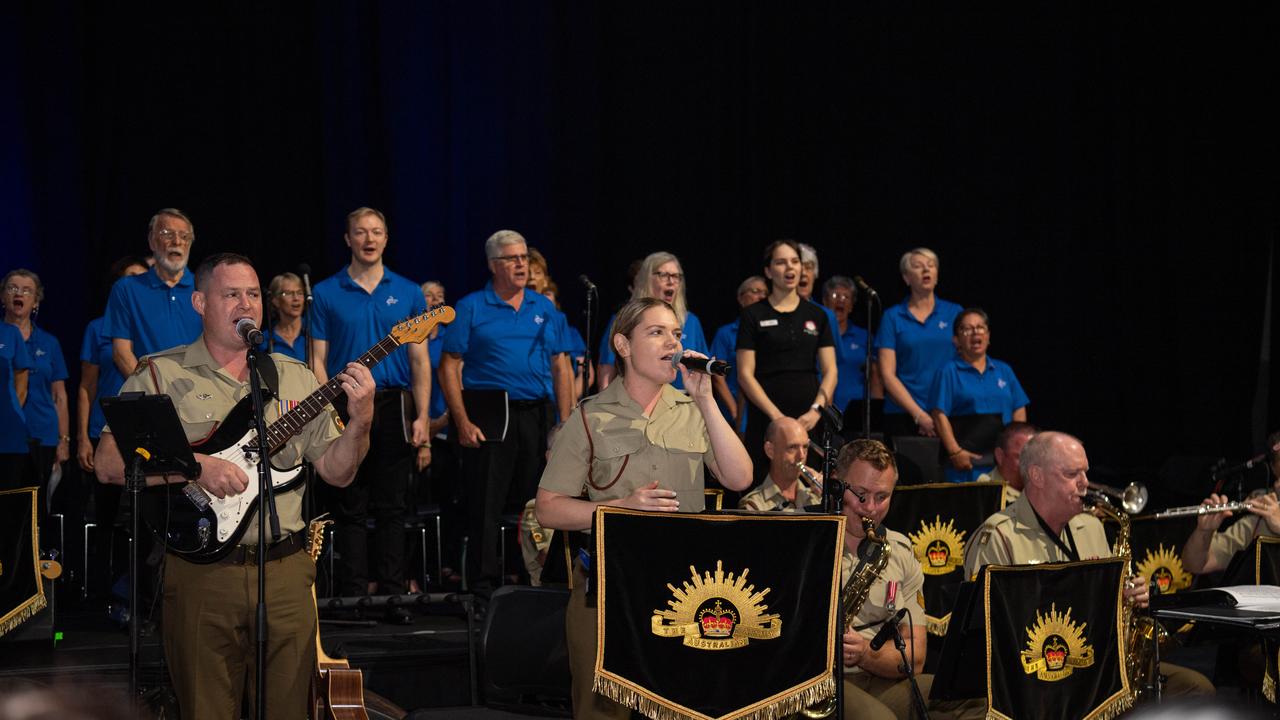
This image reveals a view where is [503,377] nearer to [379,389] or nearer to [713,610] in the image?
[379,389]

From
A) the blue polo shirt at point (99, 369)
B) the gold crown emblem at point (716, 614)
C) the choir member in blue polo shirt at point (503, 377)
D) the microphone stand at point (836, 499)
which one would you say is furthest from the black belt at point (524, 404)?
the gold crown emblem at point (716, 614)

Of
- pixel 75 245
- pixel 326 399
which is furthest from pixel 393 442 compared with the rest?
pixel 75 245

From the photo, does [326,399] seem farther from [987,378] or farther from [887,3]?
[887,3]

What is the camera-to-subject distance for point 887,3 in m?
9.86

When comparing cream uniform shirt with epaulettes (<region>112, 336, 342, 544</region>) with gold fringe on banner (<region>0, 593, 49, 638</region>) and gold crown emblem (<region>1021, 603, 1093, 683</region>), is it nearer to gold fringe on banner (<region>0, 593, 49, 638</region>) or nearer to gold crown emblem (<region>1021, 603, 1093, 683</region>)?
gold fringe on banner (<region>0, 593, 49, 638</region>)

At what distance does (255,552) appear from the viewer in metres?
3.85

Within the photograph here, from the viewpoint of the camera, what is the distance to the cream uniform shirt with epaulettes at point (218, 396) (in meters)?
3.95

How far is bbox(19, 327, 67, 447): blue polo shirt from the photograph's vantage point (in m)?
7.36

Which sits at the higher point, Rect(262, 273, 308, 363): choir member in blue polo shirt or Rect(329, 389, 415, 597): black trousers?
Rect(262, 273, 308, 363): choir member in blue polo shirt

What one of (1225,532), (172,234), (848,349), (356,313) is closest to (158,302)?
(172,234)

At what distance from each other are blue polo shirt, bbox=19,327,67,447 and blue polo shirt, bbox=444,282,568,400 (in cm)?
247

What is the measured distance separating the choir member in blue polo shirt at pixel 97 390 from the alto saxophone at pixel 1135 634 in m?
4.27

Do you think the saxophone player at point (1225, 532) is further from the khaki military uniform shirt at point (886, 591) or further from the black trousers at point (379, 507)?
the black trousers at point (379, 507)

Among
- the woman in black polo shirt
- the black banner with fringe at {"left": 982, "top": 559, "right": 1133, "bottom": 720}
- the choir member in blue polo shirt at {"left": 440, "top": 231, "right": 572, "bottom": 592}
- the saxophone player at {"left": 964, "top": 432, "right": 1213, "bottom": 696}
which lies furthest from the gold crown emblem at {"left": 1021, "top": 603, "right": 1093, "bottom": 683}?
the choir member in blue polo shirt at {"left": 440, "top": 231, "right": 572, "bottom": 592}
